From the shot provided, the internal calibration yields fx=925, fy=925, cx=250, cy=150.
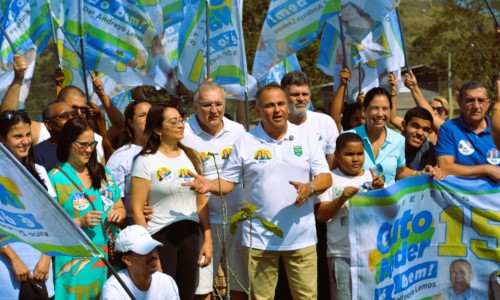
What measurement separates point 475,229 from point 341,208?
105 centimetres

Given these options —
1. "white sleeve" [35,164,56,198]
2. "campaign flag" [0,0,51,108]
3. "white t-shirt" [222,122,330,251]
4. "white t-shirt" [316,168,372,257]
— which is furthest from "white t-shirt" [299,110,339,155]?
"campaign flag" [0,0,51,108]

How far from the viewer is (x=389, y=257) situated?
607 cm

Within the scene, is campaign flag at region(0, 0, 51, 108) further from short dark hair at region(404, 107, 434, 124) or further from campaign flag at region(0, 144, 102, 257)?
campaign flag at region(0, 144, 102, 257)

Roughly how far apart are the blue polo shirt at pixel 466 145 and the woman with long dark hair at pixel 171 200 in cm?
199

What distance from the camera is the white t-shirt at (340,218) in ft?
22.6

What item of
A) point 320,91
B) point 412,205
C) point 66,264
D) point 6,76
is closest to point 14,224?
point 66,264

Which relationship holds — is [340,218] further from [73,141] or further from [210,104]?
[73,141]

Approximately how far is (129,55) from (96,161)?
2.56 m

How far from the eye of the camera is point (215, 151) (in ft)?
23.3

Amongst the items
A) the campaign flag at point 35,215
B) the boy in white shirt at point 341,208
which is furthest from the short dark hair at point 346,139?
the campaign flag at point 35,215

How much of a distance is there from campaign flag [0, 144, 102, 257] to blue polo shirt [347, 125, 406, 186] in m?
3.43

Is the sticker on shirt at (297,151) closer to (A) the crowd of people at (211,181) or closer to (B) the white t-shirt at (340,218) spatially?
(A) the crowd of people at (211,181)

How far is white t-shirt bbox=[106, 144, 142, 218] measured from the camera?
6996 millimetres

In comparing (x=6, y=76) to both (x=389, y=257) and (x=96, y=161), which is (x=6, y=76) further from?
(x=389, y=257)
